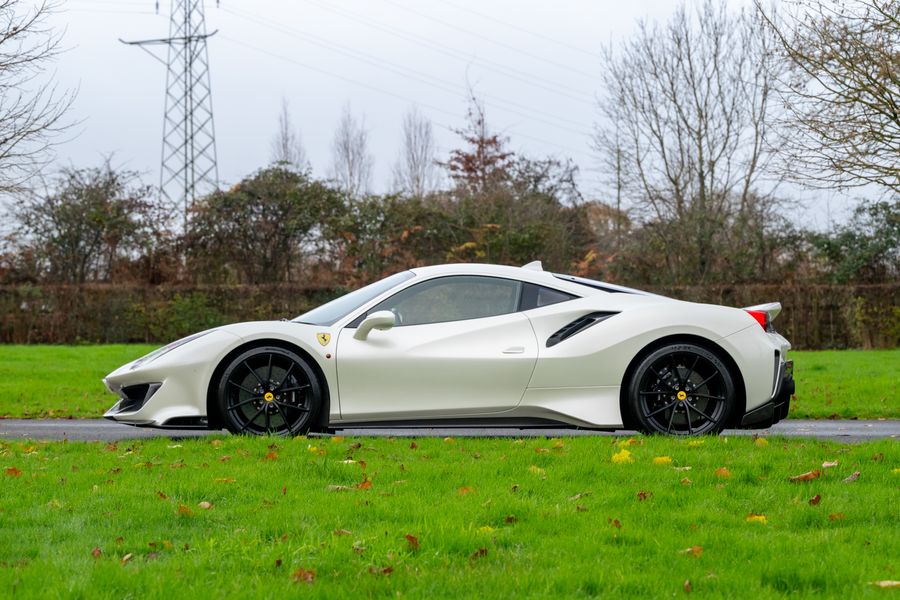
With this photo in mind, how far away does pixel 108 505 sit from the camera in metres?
4.80

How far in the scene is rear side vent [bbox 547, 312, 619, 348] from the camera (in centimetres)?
747

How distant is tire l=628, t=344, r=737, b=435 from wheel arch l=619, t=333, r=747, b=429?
0.03 metres

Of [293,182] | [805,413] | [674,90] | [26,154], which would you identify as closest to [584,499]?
[805,413]

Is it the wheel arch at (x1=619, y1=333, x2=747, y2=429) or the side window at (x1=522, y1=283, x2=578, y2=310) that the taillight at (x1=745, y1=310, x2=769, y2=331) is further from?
the side window at (x1=522, y1=283, x2=578, y2=310)

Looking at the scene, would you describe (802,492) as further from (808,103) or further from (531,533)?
(808,103)

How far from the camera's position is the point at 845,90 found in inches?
485

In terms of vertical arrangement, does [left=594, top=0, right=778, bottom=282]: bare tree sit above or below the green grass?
above

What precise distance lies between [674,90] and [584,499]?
84.2 ft

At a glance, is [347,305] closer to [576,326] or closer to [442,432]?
[442,432]

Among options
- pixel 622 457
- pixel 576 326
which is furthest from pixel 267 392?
pixel 622 457

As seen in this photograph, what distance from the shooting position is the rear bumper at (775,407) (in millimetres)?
7445

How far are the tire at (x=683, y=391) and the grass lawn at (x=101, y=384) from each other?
12.9 ft

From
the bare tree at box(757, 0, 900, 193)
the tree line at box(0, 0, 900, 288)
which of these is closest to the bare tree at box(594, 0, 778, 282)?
the tree line at box(0, 0, 900, 288)

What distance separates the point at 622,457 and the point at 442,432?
2.61 meters
